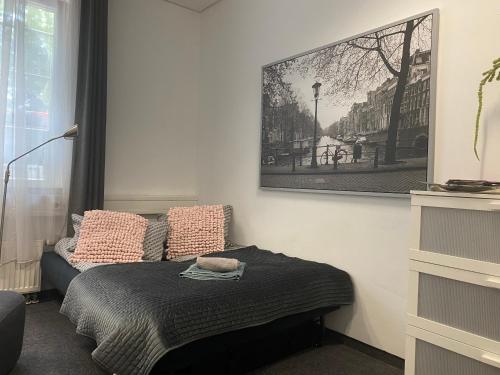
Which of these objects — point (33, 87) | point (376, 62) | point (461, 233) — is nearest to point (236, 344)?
point (461, 233)

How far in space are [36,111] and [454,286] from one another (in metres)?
2.92

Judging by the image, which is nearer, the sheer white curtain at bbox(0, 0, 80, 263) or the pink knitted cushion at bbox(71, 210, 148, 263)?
the pink knitted cushion at bbox(71, 210, 148, 263)

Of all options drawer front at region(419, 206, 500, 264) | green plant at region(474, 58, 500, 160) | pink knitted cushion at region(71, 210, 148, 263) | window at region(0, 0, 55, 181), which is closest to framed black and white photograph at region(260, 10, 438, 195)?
green plant at region(474, 58, 500, 160)

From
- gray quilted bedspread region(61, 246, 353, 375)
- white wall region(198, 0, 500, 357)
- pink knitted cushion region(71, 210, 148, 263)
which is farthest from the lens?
pink knitted cushion region(71, 210, 148, 263)

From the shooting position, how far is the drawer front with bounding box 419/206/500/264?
1415 mm

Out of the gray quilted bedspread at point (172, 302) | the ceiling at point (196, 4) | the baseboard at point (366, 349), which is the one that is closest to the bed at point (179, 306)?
the gray quilted bedspread at point (172, 302)

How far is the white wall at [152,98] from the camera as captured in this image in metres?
3.37

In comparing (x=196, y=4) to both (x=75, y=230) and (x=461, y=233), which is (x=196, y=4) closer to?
(x=75, y=230)

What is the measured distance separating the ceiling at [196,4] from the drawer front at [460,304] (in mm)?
3103

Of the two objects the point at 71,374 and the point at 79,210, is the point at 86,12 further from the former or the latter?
the point at 71,374

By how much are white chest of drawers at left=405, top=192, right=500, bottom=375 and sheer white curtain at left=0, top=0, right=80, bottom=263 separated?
2563mm

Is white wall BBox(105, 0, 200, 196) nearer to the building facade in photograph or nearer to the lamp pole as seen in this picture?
the lamp pole

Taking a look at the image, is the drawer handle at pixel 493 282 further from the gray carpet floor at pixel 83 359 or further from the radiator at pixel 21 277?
the radiator at pixel 21 277

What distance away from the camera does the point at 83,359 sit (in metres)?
2.13
